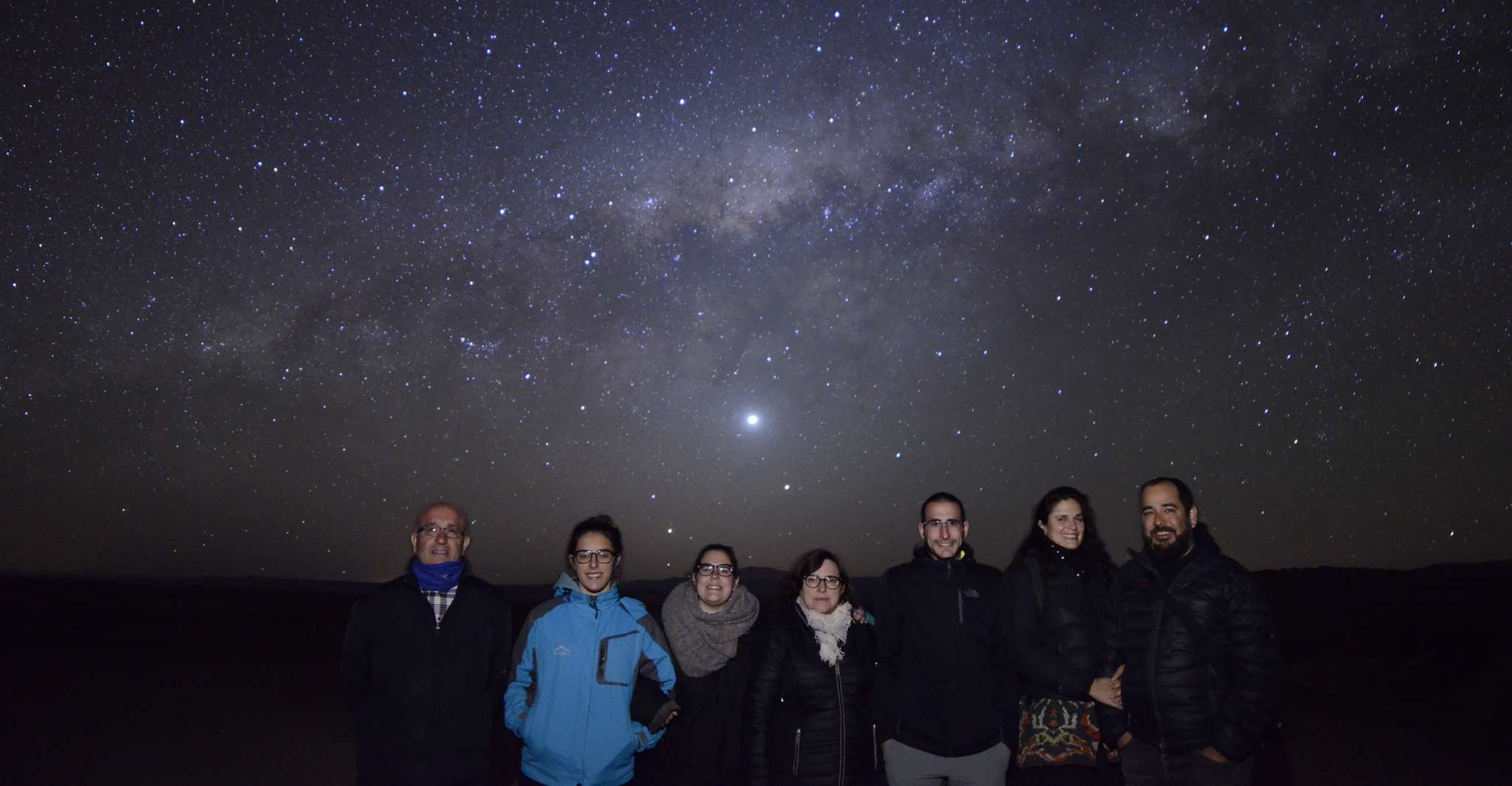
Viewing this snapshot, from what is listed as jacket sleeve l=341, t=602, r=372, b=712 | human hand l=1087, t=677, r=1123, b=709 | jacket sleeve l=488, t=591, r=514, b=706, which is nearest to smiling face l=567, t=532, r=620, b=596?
jacket sleeve l=488, t=591, r=514, b=706

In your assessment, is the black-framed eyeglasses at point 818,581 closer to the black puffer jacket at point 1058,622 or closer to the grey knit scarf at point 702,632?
the grey knit scarf at point 702,632

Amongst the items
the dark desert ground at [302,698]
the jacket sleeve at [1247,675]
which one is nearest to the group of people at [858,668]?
the jacket sleeve at [1247,675]

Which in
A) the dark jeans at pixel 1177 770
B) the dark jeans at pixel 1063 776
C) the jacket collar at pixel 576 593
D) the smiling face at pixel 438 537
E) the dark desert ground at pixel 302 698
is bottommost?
the dark desert ground at pixel 302 698

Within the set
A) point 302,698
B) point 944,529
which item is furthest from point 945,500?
point 302,698

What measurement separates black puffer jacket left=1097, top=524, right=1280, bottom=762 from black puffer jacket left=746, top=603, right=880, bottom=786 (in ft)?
4.13

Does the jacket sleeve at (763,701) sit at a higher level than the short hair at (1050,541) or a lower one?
lower

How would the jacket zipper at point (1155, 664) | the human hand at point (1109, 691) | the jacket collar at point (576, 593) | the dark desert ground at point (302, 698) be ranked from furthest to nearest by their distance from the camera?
the dark desert ground at point (302, 698), the jacket collar at point (576, 593), the human hand at point (1109, 691), the jacket zipper at point (1155, 664)

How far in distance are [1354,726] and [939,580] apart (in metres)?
11.8

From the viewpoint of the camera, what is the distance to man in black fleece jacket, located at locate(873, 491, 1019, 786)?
4.04m

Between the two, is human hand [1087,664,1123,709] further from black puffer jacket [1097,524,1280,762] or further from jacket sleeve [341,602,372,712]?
jacket sleeve [341,602,372,712]

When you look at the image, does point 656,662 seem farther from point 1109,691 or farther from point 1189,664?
point 1189,664

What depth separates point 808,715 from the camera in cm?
415

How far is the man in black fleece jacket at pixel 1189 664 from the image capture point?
380 centimetres

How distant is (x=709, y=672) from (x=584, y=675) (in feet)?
2.59
